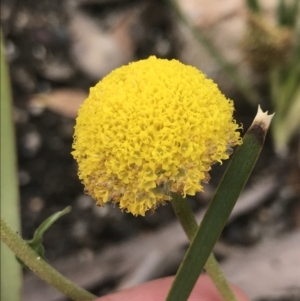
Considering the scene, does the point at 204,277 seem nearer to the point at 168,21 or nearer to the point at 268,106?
the point at 268,106

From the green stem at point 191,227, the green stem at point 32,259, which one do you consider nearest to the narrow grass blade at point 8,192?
the green stem at point 32,259

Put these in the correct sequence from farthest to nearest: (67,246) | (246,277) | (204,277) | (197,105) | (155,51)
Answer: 1. (155,51)
2. (67,246)
3. (246,277)
4. (204,277)
5. (197,105)

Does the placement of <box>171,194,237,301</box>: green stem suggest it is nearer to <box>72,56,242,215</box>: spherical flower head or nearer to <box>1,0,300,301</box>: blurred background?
<box>72,56,242,215</box>: spherical flower head

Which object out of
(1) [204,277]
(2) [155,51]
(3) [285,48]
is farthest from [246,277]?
(2) [155,51]

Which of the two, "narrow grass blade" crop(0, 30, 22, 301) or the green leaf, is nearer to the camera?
the green leaf

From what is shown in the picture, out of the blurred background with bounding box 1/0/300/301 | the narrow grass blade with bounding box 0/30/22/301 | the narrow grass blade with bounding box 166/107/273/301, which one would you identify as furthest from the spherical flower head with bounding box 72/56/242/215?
the blurred background with bounding box 1/0/300/301

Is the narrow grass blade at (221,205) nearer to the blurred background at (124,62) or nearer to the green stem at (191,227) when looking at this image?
the green stem at (191,227)
